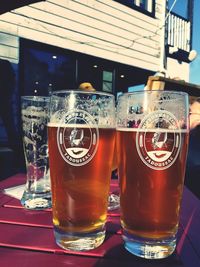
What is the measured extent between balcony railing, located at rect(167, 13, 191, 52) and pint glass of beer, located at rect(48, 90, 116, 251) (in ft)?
25.0

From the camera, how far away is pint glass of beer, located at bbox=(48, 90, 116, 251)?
0.61m

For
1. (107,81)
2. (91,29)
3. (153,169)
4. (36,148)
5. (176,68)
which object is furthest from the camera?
(176,68)

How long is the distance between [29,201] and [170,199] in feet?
1.56

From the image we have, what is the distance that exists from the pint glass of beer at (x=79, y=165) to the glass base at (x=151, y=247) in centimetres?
7

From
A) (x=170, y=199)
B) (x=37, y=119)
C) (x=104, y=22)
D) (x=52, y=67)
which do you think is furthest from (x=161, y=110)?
(x=104, y=22)

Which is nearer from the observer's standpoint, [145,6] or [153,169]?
[153,169]

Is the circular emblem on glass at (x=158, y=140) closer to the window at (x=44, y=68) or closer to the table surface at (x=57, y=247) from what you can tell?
the table surface at (x=57, y=247)

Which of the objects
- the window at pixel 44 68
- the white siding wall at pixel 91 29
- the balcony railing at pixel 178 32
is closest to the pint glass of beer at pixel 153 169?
the white siding wall at pixel 91 29

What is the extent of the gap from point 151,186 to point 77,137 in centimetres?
16

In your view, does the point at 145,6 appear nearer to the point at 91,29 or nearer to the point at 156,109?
the point at 91,29

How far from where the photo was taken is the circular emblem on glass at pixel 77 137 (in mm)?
607

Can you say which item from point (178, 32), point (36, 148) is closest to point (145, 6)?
point (178, 32)

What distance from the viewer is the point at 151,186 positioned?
590 millimetres

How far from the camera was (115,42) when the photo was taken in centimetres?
649
